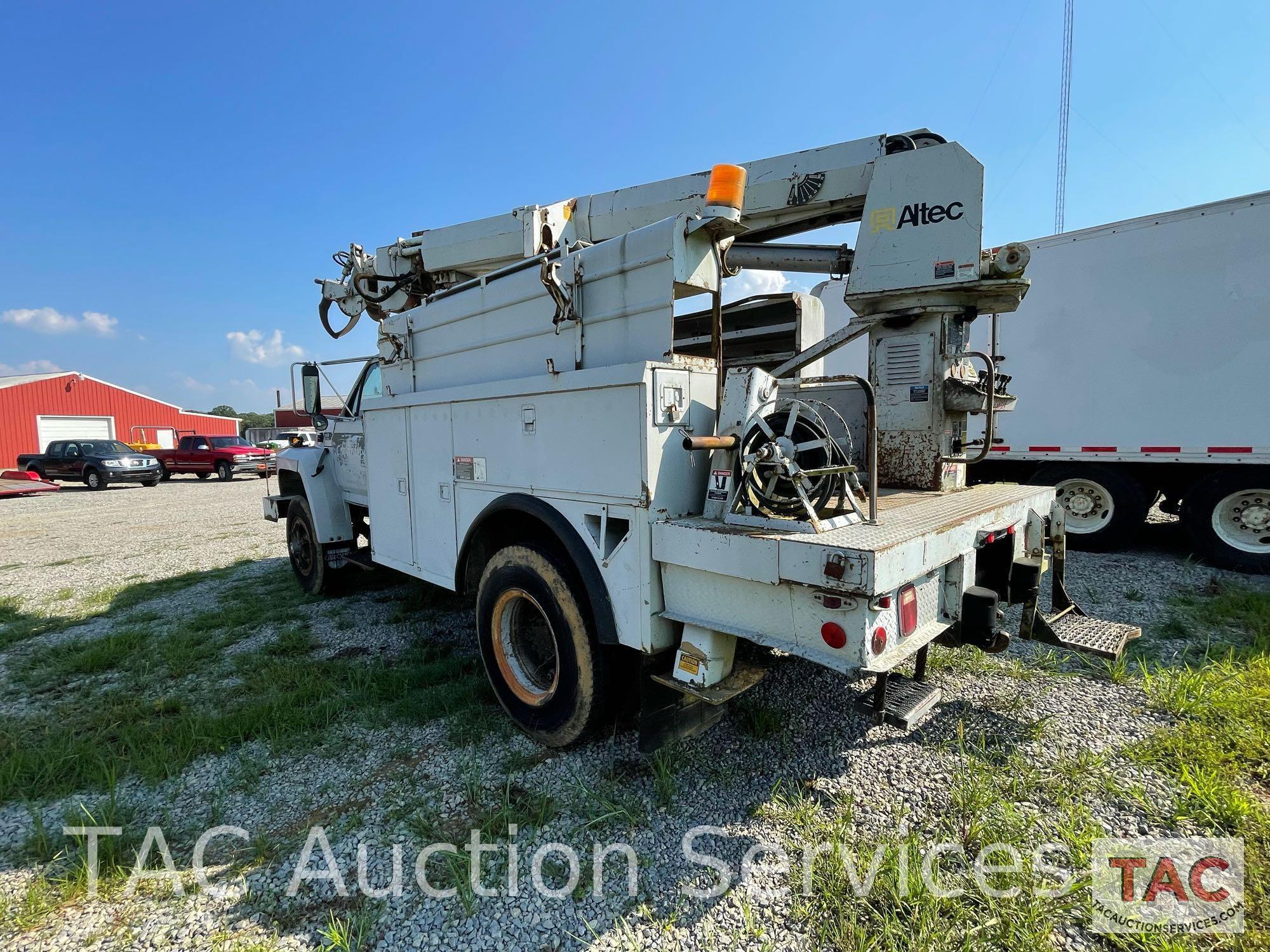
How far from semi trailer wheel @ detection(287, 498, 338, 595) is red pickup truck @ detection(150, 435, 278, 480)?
1791 cm

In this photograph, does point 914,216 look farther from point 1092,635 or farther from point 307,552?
point 307,552

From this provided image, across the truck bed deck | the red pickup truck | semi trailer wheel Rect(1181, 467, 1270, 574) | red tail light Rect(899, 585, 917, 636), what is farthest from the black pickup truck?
semi trailer wheel Rect(1181, 467, 1270, 574)

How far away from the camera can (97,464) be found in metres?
19.1

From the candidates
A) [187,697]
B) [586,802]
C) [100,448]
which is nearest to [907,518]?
[586,802]

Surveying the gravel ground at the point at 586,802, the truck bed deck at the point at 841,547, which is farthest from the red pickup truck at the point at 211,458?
the truck bed deck at the point at 841,547

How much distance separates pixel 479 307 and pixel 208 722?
280 cm

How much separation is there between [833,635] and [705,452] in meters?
0.97

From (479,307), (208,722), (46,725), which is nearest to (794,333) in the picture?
(479,307)

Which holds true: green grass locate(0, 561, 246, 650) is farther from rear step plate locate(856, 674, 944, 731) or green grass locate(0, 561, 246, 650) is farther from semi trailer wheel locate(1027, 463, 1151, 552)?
semi trailer wheel locate(1027, 463, 1151, 552)

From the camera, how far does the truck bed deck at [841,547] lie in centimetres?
193

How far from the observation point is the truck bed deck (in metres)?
1.93

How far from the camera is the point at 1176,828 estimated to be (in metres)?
2.35

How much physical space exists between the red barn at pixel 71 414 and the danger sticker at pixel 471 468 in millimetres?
26972

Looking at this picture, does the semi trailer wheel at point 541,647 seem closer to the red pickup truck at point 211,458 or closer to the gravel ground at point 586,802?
the gravel ground at point 586,802
